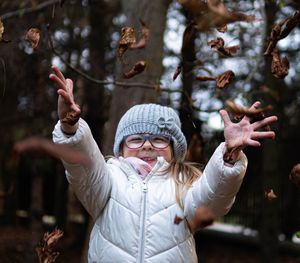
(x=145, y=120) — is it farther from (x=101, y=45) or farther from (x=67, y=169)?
(x=101, y=45)

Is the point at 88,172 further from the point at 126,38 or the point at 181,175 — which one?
the point at 126,38

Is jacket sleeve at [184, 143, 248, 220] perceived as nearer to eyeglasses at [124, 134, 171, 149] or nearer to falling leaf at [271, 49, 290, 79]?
eyeglasses at [124, 134, 171, 149]

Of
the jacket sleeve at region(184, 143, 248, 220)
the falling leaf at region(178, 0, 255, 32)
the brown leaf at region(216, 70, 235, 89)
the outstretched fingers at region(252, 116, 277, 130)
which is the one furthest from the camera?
the brown leaf at region(216, 70, 235, 89)

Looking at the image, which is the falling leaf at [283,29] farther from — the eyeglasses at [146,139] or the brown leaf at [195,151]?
the brown leaf at [195,151]

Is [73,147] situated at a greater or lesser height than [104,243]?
Answer: greater

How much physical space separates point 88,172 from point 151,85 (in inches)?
72.5

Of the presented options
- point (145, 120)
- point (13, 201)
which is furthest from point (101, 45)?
point (13, 201)

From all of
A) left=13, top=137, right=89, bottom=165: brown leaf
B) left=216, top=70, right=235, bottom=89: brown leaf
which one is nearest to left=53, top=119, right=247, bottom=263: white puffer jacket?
left=13, top=137, right=89, bottom=165: brown leaf

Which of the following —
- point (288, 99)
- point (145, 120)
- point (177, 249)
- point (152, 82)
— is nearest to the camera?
point (177, 249)

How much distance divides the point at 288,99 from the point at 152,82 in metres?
6.49

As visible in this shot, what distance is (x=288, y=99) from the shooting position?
10586mm

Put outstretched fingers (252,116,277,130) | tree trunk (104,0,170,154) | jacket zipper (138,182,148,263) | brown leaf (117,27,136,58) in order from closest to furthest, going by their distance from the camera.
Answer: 1. outstretched fingers (252,116,277,130)
2. jacket zipper (138,182,148,263)
3. brown leaf (117,27,136,58)
4. tree trunk (104,0,170,154)

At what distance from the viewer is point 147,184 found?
9.52ft

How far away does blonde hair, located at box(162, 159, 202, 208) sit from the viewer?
292 cm
